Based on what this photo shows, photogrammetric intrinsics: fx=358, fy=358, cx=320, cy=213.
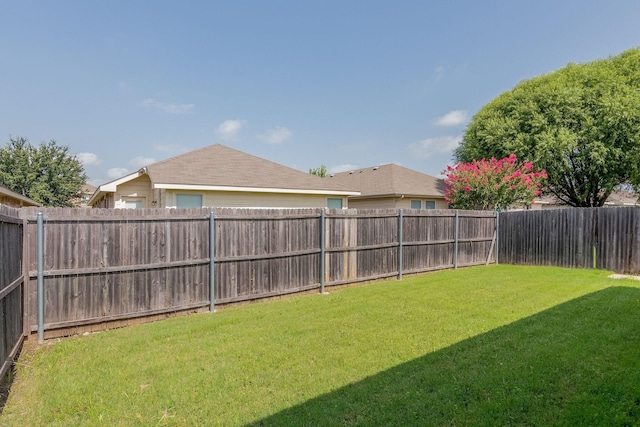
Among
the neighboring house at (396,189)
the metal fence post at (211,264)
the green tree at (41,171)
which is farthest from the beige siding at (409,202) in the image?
the green tree at (41,171)

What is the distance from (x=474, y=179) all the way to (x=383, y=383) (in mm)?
14191

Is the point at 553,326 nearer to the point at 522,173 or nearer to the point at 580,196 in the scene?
the point at 522,173

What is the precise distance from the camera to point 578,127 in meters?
18.1

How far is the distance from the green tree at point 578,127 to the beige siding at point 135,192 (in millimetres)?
17122

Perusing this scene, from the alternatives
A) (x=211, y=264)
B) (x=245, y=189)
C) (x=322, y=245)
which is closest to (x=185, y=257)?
(x=211, y=264)

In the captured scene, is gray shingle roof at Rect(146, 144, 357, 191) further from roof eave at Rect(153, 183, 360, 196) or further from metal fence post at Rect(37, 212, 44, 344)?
metal fence post at Rect(37, 212, 44, 344)

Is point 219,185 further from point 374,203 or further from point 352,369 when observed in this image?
point 374,203

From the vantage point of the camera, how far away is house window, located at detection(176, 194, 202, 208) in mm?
11617

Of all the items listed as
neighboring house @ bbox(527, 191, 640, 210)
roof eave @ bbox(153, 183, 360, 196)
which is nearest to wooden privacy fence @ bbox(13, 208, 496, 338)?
roof eave @ bbox(153, 183, 360, 196)

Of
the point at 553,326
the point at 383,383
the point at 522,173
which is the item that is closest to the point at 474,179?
the point at 522,173

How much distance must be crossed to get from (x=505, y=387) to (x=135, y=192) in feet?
42.1

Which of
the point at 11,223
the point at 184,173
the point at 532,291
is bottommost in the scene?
the point at 532,291

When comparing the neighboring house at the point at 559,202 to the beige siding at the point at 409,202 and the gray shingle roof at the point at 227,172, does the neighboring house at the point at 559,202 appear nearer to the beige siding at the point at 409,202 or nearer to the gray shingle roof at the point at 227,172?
the beige siding at the point at 409,202

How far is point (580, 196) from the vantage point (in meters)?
19.9
